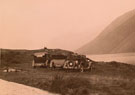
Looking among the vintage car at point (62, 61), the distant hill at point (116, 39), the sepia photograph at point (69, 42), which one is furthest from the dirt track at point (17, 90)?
the distant hill at point (116, 39)

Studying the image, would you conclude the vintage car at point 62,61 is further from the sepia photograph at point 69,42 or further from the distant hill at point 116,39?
the distant hill at point 116,39

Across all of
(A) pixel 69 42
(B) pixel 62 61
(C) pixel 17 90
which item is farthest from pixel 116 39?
(C) pixel 17 90

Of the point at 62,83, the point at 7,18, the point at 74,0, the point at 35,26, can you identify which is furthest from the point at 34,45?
the point at 62,83

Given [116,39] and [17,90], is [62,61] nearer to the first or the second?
[116,39]

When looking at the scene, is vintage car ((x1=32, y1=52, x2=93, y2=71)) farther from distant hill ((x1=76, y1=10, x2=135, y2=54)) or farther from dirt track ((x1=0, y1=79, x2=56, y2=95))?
dirt track ((x1=0, y1=79, x2=56, y2=95))

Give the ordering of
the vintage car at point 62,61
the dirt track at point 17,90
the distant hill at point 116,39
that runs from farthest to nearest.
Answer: the vintage car at point 62,61
the distant hill at point 116,39
the dirt track at point 17,90

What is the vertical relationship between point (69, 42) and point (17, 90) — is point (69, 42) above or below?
above

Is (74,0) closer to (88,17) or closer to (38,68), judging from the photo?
(88,17)
